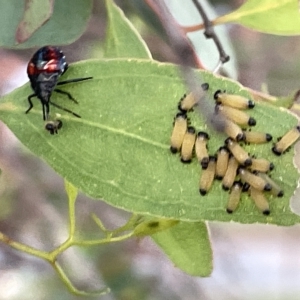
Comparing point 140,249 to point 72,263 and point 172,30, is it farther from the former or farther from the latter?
point 172,30

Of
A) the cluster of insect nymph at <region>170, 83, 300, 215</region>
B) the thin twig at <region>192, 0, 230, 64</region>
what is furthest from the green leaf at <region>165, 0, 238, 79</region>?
the cluster of insect nymph at <region>170, 83, 300, 215</region>

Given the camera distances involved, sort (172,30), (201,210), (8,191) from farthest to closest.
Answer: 1. (8,191)
2. (172,30)
3. (201,210)

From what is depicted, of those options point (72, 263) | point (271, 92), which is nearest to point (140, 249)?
point (72, 263)

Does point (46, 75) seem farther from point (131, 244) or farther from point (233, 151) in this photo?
point (131, 244)

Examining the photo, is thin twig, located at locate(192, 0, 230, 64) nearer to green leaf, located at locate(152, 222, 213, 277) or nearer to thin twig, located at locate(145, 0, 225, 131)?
thin twig, located at locate(145, 0, 225, 131)

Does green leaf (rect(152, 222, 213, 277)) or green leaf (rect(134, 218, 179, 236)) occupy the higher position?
green leaf (rect(134, 218, 179, 236))

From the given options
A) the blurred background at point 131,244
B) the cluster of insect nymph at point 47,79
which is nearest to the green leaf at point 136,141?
the cluster of insect nymph at point 47,79

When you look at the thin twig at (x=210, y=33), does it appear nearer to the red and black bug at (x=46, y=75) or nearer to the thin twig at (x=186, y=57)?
the thin twig at (x=186, y=57)
